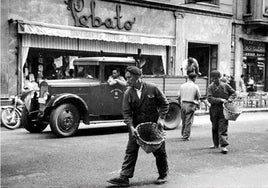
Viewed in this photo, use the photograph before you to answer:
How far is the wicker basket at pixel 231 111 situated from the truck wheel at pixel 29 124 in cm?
547

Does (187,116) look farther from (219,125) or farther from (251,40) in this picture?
(251,40)

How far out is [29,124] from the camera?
12.5 meters

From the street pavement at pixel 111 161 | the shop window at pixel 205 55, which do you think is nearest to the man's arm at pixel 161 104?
the street pavement at pixel 111 161

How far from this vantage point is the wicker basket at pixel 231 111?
957cm

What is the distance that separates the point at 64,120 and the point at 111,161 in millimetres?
3500

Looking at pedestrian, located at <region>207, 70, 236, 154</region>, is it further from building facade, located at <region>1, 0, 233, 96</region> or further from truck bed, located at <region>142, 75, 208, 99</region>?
building facade, located at <region>1, 0, 233, 96</region>

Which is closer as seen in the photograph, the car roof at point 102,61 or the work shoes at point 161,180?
the work shoes at point 161,180

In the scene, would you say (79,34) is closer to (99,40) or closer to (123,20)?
(99,40)

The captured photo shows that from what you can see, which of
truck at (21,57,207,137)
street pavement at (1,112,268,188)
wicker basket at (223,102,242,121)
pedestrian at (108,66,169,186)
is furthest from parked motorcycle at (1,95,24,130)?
pedestrian at (108,66,169,186)

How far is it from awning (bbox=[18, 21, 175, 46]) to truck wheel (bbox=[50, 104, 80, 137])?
246 inches

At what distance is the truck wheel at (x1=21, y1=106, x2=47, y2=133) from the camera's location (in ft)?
40.8

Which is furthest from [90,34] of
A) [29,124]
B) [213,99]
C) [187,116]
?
[213,99]

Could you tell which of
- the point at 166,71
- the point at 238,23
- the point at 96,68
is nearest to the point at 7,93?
the point at 96,68

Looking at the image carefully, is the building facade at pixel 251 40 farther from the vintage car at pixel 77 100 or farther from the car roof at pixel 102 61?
the vintage car at pixel 77 100
